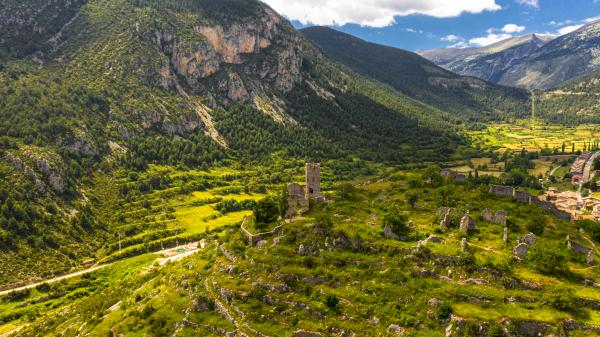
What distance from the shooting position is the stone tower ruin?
83.2 metres

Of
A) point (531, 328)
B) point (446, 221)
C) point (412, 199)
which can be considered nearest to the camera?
point (531, 328)

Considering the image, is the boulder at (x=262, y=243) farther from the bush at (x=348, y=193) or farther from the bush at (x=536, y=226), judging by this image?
the bush at (x=536, y=226)

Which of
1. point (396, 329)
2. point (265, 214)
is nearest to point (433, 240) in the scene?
point (396, 329)

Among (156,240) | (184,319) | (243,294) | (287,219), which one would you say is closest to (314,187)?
(287,219)

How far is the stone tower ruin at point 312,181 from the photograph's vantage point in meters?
83.2

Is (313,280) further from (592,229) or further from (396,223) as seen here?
(592,229)

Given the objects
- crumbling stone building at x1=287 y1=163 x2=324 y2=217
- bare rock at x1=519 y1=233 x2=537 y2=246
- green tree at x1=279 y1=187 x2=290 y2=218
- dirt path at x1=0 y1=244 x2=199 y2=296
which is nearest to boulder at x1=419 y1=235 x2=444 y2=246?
bare rock at x1=519 y1=233 x2=537 y2=246

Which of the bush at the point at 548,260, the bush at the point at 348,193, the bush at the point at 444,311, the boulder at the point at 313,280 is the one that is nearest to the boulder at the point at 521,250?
the bush at the point at 548,260

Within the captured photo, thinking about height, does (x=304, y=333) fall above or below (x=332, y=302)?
below

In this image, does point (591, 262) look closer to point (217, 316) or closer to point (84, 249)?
point (217, 316)

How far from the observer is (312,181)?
8406 cm

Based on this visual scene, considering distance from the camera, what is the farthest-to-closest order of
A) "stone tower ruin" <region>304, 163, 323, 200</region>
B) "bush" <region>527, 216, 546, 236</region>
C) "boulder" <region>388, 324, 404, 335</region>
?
"stone tower ruin" <region>304, 163, 323, 200</region> → "bush" <region>527, 216, 546, 236</region> → "boulder" <region>388, 324, 404, 335</region>

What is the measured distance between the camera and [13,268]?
112375 mm

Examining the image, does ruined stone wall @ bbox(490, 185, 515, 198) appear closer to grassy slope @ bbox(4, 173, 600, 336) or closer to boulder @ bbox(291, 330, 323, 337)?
grassy slope @ bbox(4, 173, 600, 336)
